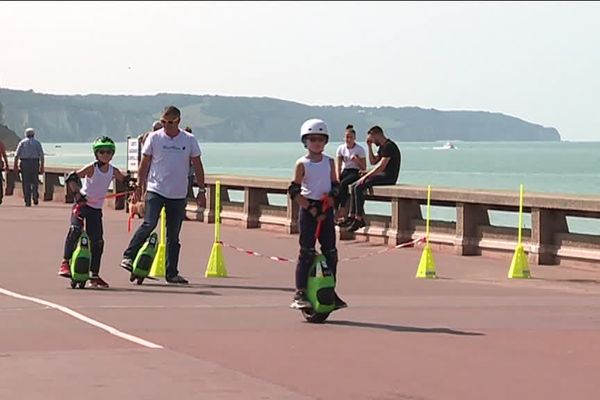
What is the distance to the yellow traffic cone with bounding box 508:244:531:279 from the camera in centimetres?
1660

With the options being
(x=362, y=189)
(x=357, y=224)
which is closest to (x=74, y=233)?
(x=357, y=224)

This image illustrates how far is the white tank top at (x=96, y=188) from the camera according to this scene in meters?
14.8

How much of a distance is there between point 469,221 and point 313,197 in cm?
772

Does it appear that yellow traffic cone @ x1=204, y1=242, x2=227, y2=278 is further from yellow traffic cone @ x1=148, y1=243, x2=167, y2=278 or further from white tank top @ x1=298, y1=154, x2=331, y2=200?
white tank top @ x1=298, y1=154, x2=331, y2=200

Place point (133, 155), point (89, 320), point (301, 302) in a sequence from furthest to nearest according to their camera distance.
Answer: point (133, 155) < point (301, 302) < point (89, 320)

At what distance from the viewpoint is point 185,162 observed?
49.6 feet

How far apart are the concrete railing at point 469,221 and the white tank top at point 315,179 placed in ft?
20.2

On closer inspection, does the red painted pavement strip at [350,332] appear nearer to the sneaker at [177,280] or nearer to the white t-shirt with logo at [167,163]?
the sneaker at [177,280]

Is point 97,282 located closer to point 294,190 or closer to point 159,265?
point 159,265

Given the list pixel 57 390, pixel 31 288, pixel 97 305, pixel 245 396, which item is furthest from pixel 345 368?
pixel 31 288

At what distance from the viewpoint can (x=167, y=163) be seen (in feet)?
49.2

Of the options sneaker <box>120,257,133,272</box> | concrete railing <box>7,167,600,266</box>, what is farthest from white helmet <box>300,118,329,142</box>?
concrete railing <box>7,167,600,266</box>

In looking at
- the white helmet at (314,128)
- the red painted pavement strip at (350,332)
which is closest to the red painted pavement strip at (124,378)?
the red painted pavement strip at (350,332)

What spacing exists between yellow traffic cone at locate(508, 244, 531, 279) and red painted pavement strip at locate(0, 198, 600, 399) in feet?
0.59
